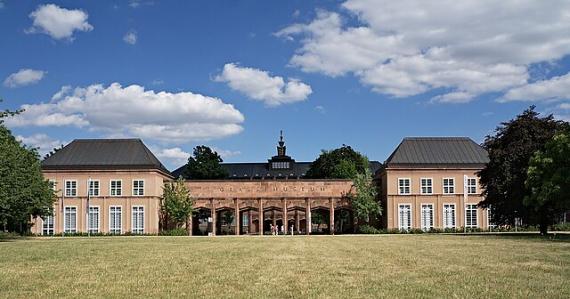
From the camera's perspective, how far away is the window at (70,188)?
3039 inches

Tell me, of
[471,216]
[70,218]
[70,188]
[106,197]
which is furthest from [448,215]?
[70,188]

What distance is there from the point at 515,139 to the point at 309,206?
30.2m

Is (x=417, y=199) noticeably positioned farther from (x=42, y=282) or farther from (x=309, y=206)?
(x=42, y=282)

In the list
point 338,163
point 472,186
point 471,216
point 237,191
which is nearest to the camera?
point 471,216

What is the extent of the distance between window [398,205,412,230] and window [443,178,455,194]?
4261 millimetres

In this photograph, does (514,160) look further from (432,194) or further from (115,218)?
(115,218)

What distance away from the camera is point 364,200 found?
254 ft

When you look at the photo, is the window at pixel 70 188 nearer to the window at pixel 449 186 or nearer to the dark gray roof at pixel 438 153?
the dark gray roof at pixel 438 153

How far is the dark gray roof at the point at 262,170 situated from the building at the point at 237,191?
6866cm

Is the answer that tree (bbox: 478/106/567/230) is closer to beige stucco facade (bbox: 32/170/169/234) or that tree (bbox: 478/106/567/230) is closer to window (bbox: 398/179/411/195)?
window (bbox: 398/179/411/195)

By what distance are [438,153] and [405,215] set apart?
7.86 meters

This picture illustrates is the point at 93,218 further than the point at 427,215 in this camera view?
No

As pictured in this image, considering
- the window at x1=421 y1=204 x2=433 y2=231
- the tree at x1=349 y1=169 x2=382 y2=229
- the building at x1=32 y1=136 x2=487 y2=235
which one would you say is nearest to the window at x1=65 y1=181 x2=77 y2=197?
the building at x1=32 y1=136 x2=487 y2=235

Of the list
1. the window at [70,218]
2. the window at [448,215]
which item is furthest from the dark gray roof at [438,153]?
the window at [70,218]
